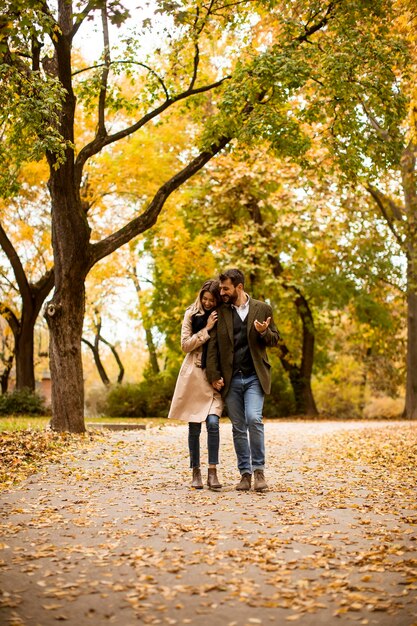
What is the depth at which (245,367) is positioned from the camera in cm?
775

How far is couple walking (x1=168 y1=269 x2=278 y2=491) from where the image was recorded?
7.67 meters

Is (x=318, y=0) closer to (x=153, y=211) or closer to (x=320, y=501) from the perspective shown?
(x=153, y=211)

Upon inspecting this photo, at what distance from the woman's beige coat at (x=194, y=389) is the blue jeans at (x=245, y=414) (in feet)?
0.55

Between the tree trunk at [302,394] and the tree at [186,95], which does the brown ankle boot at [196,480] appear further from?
the tree trunk at [302,394]

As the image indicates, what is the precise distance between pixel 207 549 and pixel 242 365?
2839mm

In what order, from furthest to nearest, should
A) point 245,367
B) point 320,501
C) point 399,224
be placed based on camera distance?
point 399,224 → point 245,367 → point 320,501

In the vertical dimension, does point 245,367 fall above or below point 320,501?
above

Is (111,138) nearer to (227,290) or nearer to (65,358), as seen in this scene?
(65,358)

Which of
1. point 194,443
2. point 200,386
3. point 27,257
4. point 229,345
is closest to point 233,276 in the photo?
point 229,345

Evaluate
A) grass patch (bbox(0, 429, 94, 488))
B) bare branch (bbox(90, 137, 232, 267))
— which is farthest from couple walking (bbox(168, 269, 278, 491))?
bare branch (bbox(90, 137, 232, 267))

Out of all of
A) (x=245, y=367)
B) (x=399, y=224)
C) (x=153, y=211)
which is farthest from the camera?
(x=399, y=224)

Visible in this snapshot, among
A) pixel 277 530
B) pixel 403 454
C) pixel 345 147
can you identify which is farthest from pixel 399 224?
pixel 277 530

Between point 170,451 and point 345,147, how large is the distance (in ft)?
22.6

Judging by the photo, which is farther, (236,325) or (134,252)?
(134,252)
